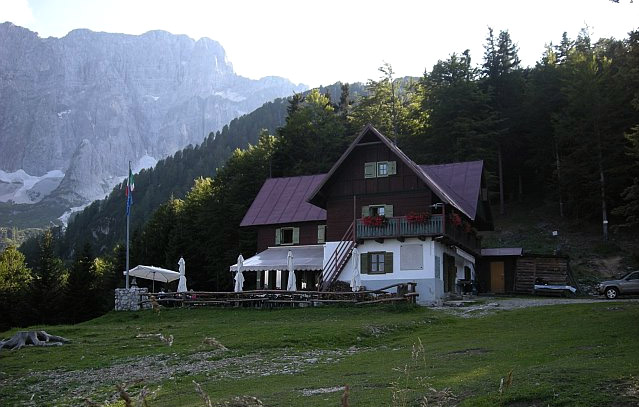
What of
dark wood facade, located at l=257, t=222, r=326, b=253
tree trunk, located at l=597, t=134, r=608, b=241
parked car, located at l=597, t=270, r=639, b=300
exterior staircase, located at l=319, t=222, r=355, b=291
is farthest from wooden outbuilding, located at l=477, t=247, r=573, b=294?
dark wood facade, located at l=257, t=222, r=326, b=253

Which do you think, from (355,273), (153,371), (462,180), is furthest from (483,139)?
(153,371)

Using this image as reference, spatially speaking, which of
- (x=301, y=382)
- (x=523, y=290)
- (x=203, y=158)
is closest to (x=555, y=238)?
(x=523, y=290)

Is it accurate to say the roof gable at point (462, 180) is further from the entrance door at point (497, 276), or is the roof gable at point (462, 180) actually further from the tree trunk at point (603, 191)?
the tree trunk at point (603, 191)

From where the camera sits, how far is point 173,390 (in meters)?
16.9

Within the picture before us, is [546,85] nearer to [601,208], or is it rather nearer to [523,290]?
[601,208]

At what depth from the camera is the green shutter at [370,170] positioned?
43.3 metres

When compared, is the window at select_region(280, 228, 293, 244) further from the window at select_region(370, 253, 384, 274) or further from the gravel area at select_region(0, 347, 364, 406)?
the gravel area at select_region(0, 347, 364, 406)

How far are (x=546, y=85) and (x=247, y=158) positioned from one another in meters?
29.5

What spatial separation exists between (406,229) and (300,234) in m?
11.8

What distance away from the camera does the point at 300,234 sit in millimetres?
50094

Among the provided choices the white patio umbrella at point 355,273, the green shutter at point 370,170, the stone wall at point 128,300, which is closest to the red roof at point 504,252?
the green shutter at point 370,170

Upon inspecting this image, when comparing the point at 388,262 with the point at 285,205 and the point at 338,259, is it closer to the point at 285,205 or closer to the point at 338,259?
the point at 338,259

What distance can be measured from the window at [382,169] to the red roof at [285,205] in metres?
7.10

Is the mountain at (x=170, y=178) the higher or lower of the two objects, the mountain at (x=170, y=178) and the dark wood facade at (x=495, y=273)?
the higher
